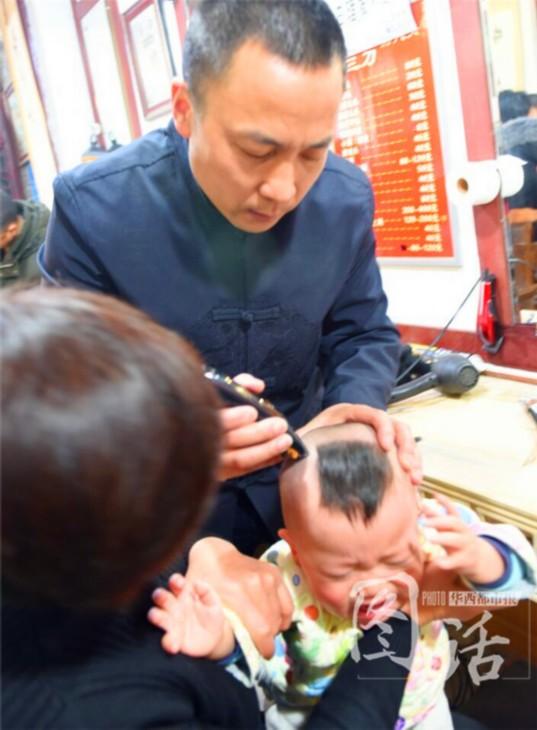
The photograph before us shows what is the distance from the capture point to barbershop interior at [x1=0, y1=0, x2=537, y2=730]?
0.40 meters

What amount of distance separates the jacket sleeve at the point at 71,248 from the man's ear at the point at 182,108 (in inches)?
8.4

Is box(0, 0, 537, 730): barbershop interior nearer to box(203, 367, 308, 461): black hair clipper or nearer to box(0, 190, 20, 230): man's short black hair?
box(203, 367, 308, 461): black hair clipper

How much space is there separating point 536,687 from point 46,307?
1.31 m

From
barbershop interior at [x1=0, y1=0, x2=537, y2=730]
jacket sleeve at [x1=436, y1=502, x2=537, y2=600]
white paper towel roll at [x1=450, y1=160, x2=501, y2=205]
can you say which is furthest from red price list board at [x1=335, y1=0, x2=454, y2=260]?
jacket sleeve at [x1=436, y1=502, x2=537, y2=600]

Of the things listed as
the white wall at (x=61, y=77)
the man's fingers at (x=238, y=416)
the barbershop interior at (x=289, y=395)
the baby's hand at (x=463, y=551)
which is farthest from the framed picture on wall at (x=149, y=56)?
the baby's hand at (x=463, y=551)

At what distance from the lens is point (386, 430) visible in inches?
35.9

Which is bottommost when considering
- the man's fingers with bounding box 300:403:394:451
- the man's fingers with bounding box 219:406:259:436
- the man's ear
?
the man's fingers with bounding box 300:403:394:451

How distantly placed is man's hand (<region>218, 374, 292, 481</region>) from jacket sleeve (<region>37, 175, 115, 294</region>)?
0.41 meters

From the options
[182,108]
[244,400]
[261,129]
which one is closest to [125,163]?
[182,108]

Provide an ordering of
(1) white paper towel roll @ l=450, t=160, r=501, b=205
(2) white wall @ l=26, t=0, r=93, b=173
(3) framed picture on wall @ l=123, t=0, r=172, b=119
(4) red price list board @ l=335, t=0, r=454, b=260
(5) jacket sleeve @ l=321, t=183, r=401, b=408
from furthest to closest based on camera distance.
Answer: (2) white wall @ l=26, t=0, r=93, b=173
(3) framed picture on wall @ l=123, t=0, r=172, b=119
(4) red price list board @ l=335, t=0, r=454, b=260
(1) white paper towel roll @ l=450, t=160, r=501, b=205
(5) jacket sleeve @ l=321, t=183, r=401, b=408

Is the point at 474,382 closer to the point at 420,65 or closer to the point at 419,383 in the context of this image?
the point at 419,383

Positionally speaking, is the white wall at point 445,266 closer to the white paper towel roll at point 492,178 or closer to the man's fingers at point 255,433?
the white paper towel roll at point 492,178

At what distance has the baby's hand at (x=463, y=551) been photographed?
2.70 ft

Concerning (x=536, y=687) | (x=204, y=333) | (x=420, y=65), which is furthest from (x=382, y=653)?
(x=420, y=65)
